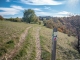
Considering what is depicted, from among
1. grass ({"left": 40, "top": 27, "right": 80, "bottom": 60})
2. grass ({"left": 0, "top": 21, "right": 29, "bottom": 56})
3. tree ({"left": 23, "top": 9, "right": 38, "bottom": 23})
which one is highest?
tree ({"left": 23, "top": 9, "right": 38, "bottom": 23})

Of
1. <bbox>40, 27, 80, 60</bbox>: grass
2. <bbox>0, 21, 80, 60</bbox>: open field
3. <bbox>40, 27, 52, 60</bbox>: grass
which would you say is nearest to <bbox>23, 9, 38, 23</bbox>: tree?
<bbox>0, 21, 80, 60</bbox>: open field

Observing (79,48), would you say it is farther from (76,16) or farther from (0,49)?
(0,49)

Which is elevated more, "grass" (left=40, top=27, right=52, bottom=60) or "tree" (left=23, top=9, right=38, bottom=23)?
"tree" (left=23, top=9, right=38, bottom=23)

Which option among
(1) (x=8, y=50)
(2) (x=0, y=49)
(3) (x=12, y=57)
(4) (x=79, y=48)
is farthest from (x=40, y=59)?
(4) (x=79, y=48)

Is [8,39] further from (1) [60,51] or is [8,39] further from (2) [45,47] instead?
(1) [60,51]

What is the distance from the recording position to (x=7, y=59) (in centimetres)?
961

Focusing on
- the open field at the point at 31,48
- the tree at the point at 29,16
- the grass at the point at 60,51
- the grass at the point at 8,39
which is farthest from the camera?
the tree at the point at 29,16

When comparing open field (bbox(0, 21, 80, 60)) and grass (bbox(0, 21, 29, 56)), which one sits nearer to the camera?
open field (bbox(0, 21, 80, 60))

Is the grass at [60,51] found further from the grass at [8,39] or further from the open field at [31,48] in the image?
the grass at [8,39]

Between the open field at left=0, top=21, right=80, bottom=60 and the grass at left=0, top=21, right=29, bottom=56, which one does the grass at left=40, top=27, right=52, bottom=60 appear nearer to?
the open field at left=0, top=21, right=80, bottom=60

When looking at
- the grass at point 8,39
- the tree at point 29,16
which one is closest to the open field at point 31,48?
the grass at point 8,39

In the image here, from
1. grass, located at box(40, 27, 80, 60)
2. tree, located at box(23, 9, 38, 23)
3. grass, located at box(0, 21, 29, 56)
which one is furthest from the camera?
tree, located at box(23, 9, 38, 23)

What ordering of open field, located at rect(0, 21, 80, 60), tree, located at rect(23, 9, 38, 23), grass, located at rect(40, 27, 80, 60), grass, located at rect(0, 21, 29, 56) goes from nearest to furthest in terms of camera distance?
open field, located at rect(0, 21, 80, 60) → grass, located at rect(0, 21, 29, 56) → grass, located at rect(40, 27, 80, 60) → tree, located at rect(23, 9, 38, 23)

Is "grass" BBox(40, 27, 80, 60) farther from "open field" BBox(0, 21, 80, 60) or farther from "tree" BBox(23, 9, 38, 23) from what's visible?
"tree" BBox(23, 9, 38, 23)
